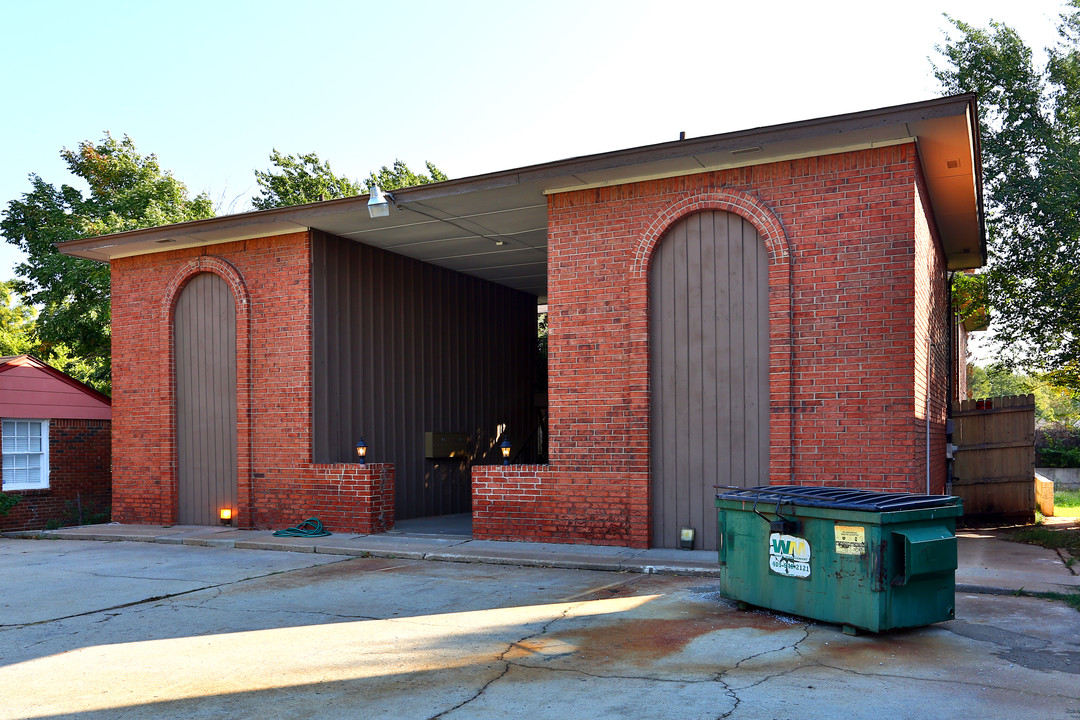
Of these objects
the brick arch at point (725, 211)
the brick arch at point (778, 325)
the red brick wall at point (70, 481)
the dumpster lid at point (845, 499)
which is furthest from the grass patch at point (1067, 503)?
the red brick wall at point (70, 481)

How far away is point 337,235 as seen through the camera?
13.6m

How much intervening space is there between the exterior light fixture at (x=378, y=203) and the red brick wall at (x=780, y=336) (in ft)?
7.36

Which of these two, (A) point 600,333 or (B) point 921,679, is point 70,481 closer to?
(A) point 600,333

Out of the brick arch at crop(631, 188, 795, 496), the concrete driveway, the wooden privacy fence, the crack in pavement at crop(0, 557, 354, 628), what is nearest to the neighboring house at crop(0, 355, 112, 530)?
the concrete driveway

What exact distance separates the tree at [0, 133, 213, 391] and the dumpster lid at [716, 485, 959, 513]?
1863 centimetres

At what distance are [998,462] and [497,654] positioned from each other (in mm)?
10420

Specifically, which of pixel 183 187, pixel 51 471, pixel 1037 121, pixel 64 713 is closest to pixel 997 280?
pixel 1037 121

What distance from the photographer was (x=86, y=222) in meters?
21.9

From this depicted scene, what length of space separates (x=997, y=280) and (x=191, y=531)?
1512 centimetres

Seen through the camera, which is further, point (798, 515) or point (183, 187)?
point (183, 187)

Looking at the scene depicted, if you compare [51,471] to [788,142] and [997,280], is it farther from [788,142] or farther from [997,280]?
[997,280]

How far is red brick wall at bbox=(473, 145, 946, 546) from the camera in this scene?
927cm

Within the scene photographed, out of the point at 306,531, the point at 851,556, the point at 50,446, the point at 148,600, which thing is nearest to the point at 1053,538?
the point at 851,556

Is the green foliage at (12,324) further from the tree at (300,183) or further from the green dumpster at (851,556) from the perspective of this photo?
the green dumpster at (851,556)
